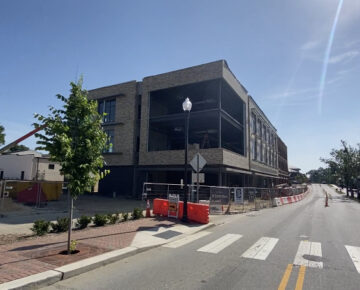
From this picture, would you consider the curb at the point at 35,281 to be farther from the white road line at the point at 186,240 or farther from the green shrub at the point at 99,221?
the green shrub at the point at 99,221

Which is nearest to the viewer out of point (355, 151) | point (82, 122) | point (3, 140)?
point (82, 122)

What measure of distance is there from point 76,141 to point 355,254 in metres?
8.70

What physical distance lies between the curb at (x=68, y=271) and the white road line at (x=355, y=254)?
5.80 metres

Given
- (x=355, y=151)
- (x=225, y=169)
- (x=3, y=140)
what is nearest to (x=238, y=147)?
(x=225, y=169)

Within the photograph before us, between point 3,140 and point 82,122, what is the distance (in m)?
67.1

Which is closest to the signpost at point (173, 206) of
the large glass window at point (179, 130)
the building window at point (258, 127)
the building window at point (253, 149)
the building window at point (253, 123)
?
the large glass window at point (179, 130)

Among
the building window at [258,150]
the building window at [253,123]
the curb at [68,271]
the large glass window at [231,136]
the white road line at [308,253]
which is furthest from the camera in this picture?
the building window at [258,150]

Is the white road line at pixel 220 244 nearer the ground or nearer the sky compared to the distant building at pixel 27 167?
nearer the ground

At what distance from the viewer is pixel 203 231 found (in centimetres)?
1121

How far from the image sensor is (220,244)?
8.56m

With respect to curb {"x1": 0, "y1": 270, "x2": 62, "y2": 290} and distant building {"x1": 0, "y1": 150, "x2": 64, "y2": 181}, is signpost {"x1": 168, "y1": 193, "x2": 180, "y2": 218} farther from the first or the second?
distant building {"x1": 0, "y1": 150, "x2": 64, "y2": 181}

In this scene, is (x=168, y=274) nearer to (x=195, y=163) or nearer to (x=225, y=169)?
(x=195, y=163)

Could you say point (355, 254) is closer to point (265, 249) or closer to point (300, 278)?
point (265, 249)

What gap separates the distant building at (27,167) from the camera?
139 ft
